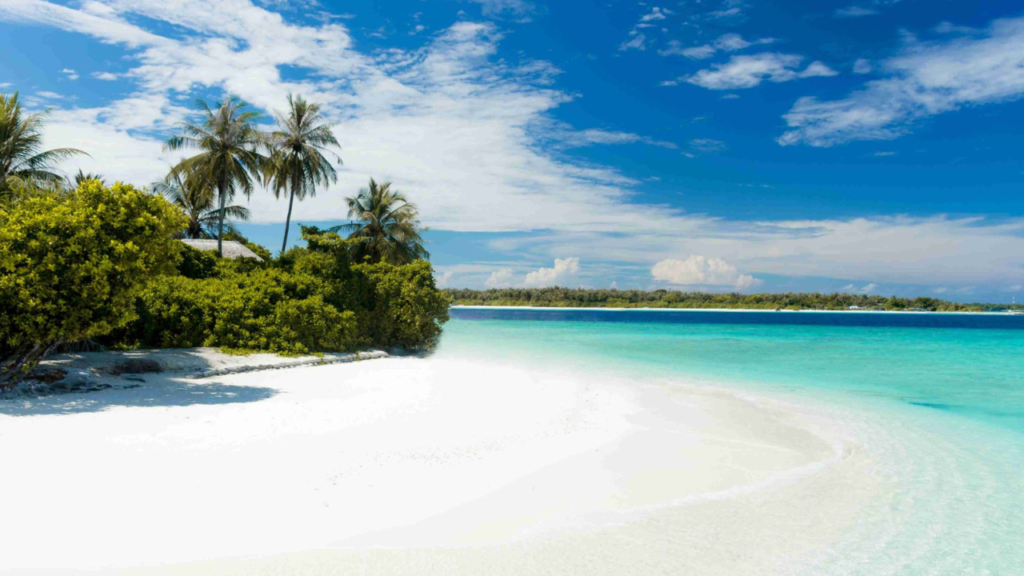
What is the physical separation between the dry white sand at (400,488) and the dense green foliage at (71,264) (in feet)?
3.51

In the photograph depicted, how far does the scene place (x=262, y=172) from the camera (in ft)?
83.6

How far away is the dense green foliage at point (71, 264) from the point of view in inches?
290

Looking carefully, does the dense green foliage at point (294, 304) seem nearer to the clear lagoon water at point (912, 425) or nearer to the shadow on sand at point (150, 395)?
the shadow on sand at point (150, 395)

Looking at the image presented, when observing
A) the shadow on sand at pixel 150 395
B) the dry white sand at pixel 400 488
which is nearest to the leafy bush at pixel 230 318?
the shadow on sand at pixel 150 395

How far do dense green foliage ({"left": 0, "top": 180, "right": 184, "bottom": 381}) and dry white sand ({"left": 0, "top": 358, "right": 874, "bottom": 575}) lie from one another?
1.07 meters

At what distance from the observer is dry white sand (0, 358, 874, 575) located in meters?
3.59

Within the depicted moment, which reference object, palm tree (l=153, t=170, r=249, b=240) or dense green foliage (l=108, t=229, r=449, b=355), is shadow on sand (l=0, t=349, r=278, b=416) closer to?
dense green foliage (l=108, t=229, r=449, b=355)

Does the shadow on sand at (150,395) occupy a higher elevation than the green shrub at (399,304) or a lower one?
lower

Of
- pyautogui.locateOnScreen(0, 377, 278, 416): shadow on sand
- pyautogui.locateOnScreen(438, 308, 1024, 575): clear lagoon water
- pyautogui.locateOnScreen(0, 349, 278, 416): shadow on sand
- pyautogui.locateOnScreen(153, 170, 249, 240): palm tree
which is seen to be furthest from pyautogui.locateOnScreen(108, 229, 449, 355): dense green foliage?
pyautogui.locateOnScreen(153, 170, 249, 240): palm tree

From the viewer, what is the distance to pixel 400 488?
472 centimetres

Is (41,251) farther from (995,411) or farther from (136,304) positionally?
(995,411)

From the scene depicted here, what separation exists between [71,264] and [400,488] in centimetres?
623

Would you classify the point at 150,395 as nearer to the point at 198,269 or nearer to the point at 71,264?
the point at 71,264

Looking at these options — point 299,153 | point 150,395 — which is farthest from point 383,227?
point 150,395
